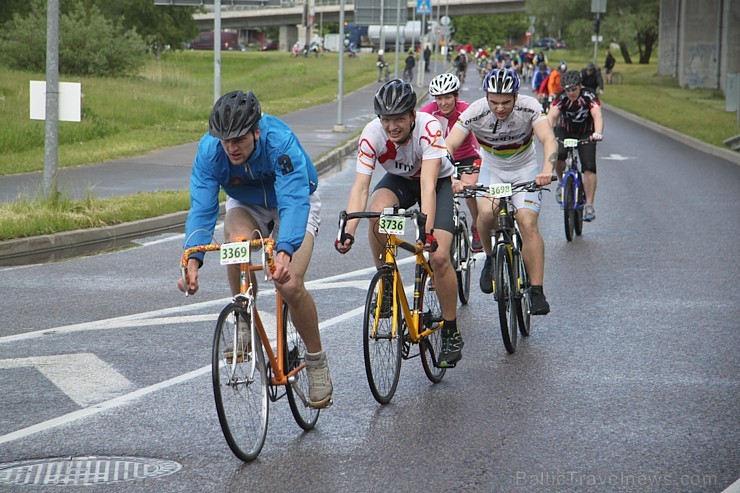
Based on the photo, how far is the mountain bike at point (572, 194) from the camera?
1374 centimetres

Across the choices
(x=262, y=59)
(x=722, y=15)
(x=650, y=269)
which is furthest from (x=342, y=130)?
(x=262, y=59)

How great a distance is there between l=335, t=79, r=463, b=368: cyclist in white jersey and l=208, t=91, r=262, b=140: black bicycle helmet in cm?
126

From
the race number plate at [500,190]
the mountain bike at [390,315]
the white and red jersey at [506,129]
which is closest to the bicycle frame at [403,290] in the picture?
the mountain bike at [390,315]

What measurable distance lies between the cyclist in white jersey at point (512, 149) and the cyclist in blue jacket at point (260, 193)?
8.86ft

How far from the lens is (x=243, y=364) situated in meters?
5.60

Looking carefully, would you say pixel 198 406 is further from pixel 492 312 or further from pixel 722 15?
pixel 722 15

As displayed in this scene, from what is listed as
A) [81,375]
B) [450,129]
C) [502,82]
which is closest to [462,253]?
[450,129]

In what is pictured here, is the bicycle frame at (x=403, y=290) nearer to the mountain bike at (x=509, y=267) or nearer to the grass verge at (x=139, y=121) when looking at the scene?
the mountain bike at (x=509, y=267)

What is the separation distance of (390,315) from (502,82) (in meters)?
2.65

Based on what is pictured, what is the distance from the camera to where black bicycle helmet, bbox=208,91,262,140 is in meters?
5.60

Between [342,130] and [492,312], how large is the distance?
20159 mm

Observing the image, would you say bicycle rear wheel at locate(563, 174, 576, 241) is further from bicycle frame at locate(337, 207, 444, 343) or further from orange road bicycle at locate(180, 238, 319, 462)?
orange road bicycle at locate(180, 238, 319, 462)

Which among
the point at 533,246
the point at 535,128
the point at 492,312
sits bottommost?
the point at 492,312

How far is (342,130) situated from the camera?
29484 millimetres
